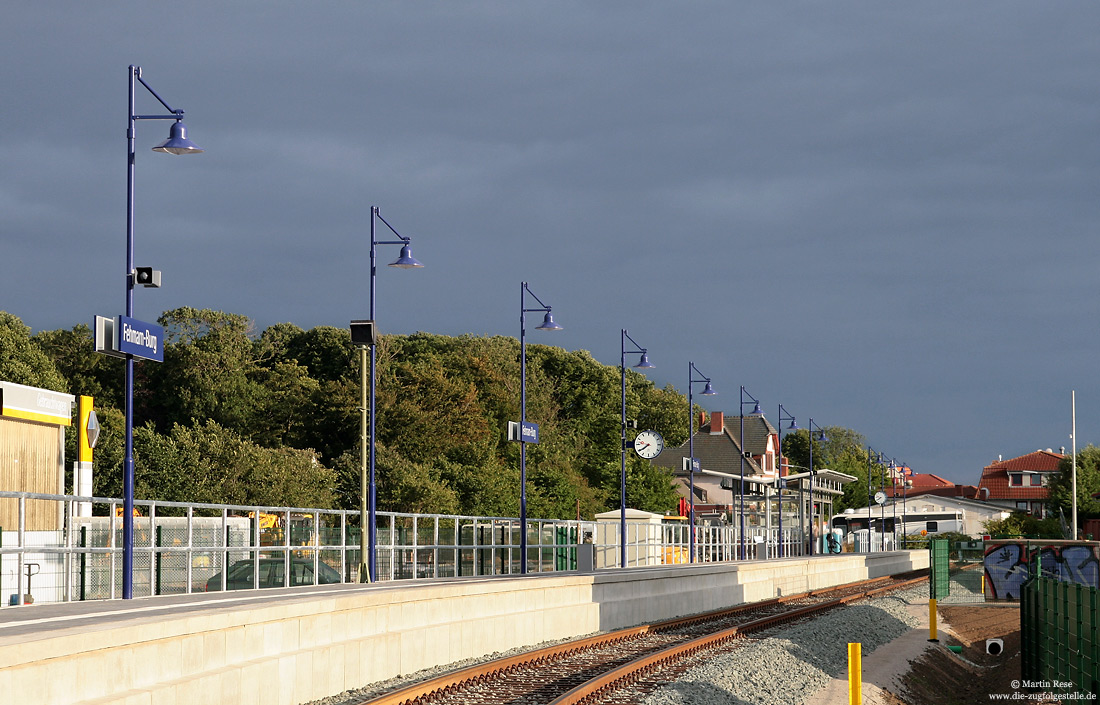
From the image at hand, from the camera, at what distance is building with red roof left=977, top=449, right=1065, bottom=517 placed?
464 feet

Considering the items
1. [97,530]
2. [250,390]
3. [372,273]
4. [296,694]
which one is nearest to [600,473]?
[250,390]

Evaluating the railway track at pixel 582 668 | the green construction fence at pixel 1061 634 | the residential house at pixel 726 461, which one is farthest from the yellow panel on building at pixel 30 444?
the residential house at pixel 726 461

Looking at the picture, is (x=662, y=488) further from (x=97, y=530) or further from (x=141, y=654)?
(x=141, y=654)

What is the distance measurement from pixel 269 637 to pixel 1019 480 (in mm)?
147713

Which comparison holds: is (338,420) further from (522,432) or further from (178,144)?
(178,144)

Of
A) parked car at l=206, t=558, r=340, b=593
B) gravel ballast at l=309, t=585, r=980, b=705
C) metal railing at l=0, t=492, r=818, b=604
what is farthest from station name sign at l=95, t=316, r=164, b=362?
gravel ballast at l=309, t=585, r=980, b=705

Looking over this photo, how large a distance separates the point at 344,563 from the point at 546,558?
1153cm

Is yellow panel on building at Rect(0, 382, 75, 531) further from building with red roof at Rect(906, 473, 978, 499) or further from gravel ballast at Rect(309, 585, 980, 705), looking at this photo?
building with red roof at Rect(906, 473, 978, 499)

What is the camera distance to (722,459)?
104562 mm

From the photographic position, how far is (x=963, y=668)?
2692 centimetres

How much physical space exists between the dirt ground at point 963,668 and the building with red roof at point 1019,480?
109324 mm

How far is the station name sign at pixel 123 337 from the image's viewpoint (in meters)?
16.6

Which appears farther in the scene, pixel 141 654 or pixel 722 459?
pixel 722 459

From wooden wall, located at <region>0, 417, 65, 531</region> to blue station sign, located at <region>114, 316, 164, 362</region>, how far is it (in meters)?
9.41
